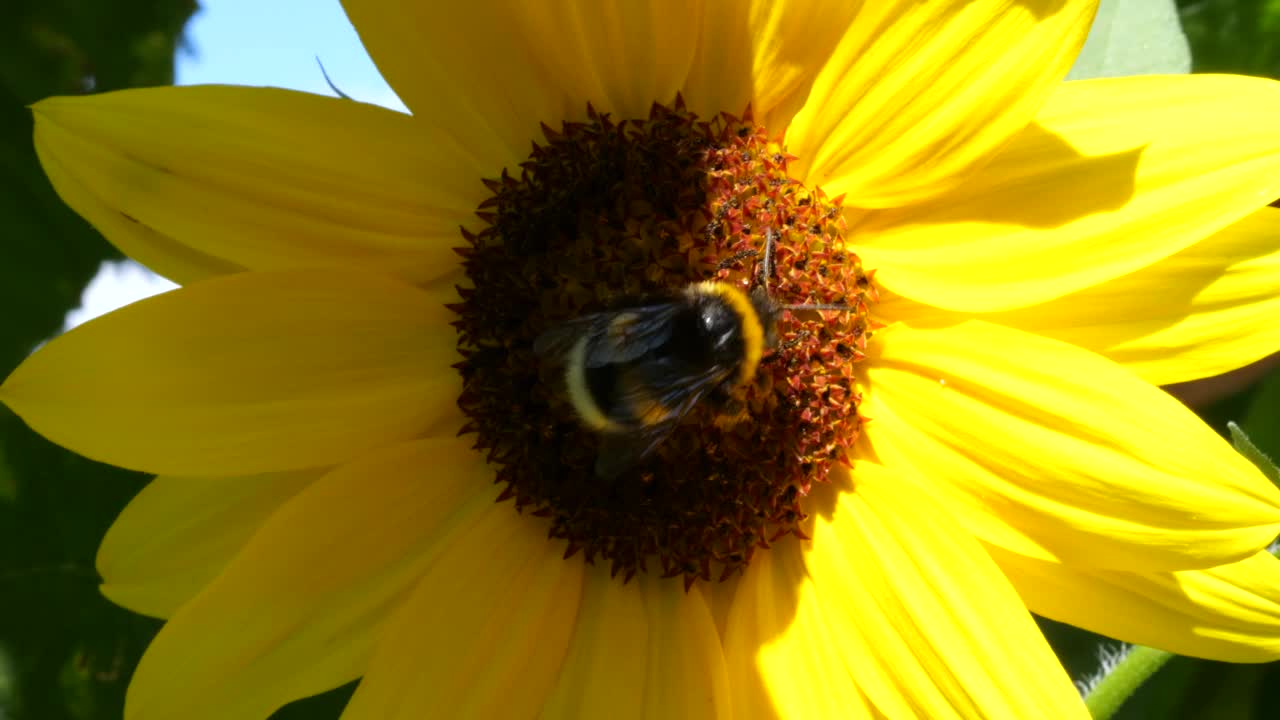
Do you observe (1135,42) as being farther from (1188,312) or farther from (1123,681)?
(1123,681)

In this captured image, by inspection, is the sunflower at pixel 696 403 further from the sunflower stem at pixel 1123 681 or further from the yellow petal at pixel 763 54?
the sunflower stem at pixel 1123 681

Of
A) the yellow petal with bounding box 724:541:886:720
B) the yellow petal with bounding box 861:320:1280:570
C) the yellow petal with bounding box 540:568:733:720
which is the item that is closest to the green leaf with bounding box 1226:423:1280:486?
the yellow petal with bounding box 861:320:1280:570

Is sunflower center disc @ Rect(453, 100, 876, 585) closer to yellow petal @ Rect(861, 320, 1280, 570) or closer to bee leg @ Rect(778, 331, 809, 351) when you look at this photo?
bee leg @ Rect(778, 331, 809, 351)

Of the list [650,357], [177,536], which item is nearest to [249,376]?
[177,536]

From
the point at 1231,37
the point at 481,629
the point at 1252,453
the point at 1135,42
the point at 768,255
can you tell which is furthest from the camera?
the point at 1231,37

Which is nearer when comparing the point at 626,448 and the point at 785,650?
the point at 626,448

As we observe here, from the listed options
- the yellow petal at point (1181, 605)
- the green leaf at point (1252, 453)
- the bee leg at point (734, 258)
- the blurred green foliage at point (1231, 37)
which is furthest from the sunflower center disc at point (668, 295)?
the blurred green foliage at point (1231, 37)
